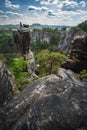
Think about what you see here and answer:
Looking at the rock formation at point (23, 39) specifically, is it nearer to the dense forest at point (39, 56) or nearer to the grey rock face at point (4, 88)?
the dense forest at point (39, 56)

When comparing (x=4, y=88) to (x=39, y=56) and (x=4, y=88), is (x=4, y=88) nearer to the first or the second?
(x=4, y=88)

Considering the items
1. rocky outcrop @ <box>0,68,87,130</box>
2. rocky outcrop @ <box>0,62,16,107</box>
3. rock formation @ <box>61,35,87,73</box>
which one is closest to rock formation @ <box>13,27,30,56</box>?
rock formation @ <box>61,35,87,73</box>

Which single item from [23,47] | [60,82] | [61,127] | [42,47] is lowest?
[42,47]

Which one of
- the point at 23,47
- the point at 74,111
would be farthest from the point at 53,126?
the point at 23,47

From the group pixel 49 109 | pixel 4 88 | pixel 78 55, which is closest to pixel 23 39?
pixel 78 55

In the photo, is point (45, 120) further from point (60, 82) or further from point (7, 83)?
point (7, 83)

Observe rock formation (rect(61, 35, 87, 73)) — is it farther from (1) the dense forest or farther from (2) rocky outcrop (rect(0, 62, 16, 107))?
(2) rocky outcrop (rect(0, 62, 16, 107))
